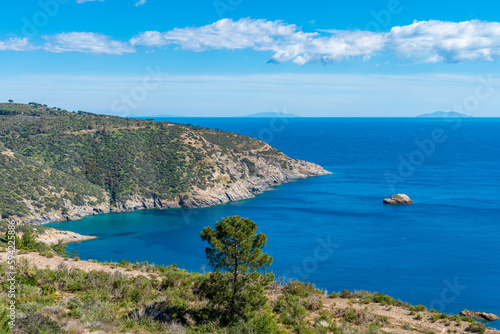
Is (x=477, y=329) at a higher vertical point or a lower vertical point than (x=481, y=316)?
higher

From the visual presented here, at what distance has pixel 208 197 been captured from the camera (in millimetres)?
103438

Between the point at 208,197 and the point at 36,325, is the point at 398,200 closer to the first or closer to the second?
the point at 208,197

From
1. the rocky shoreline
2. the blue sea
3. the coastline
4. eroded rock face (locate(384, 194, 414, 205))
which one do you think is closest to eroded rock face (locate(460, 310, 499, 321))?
the blue sea

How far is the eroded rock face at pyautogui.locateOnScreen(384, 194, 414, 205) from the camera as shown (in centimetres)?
10006

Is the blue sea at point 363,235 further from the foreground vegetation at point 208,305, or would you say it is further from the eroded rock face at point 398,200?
the foreground vegetation at point 208,305

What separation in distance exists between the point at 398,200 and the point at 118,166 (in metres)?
72.7

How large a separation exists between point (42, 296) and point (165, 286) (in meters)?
6.87

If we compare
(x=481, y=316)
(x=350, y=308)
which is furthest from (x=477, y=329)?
(x=481, y=316)

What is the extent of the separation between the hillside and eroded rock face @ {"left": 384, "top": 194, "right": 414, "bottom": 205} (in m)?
36.7

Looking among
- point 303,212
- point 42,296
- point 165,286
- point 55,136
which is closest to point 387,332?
point 165,286

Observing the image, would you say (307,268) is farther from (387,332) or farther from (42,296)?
(42,296)

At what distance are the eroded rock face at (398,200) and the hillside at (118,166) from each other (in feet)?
120

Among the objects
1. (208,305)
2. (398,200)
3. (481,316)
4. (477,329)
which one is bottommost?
(481,316)

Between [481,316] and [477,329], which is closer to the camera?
[477,329]
